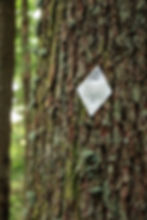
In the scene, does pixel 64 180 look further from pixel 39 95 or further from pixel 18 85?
pixel 18 85

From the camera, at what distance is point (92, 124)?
198 cm

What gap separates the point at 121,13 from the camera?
6.52ft

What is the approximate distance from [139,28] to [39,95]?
613mm

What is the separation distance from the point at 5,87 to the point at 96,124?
8.86 feet

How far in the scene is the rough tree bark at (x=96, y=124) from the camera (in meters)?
1.93

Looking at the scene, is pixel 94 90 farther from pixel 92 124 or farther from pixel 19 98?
pixel 19 98

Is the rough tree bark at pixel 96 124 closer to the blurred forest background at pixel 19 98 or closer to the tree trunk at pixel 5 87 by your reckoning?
the tree trunk at pixel 5 87

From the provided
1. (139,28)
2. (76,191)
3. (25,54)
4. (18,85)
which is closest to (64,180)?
(76,191)

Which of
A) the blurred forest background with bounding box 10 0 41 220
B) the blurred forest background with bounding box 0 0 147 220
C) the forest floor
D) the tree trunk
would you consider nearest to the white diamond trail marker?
the blurred forest background with bounding box 0 0 147 220

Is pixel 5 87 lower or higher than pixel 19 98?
lower

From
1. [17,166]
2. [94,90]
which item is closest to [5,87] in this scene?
[17,166]

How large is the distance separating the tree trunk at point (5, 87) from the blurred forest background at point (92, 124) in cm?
232

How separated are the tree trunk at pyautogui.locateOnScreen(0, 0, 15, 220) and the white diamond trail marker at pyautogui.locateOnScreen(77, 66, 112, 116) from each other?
8.40ft

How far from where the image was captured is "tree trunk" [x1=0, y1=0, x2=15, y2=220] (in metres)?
4.39
